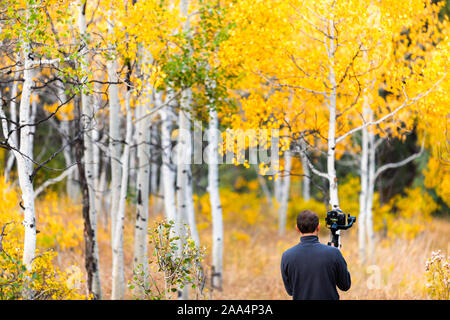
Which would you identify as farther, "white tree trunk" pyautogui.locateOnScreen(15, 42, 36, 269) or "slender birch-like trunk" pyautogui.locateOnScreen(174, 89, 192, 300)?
"slender birch-like trunk" pyautogui.locateOnScreen(174, 89, 192, 300)

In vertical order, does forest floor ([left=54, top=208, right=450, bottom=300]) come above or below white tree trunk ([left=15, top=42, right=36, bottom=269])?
below

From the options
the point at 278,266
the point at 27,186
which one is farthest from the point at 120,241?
the point at 278,266

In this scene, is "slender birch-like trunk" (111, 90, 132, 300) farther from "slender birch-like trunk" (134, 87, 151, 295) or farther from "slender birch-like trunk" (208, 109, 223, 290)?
"slender birch-like trunk" (208, 109, 223, 290)

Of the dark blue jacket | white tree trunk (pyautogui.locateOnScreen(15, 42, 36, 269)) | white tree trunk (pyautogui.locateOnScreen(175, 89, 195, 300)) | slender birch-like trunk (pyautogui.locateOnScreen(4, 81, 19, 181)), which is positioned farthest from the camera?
white tree trunk (pyautogui.locateOnScreen(175, 89, 195, 300))

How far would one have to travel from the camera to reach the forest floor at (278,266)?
375 inches

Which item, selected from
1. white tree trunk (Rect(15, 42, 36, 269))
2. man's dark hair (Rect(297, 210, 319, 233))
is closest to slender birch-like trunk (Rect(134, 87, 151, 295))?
white tree trunk (Rect(15, 42, 36, 269))

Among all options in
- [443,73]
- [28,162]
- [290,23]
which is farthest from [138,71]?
[443,73]

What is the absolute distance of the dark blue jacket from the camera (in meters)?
3.79

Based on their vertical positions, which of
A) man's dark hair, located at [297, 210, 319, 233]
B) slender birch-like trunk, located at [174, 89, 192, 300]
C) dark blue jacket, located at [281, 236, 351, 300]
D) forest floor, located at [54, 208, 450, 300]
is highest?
slender birch-like trunk, located at [174, 89, 192, 300]

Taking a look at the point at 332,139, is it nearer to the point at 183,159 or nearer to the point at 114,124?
the point at 183,159

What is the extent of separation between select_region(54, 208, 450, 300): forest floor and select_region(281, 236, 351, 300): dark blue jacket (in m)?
4.19

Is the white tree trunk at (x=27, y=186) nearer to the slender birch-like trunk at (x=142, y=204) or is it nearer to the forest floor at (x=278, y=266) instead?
the forest floor at (x=278, y=266)

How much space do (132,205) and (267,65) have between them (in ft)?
22.5
